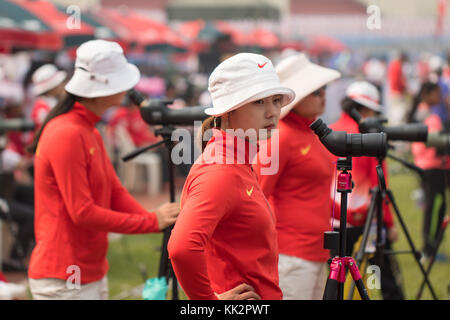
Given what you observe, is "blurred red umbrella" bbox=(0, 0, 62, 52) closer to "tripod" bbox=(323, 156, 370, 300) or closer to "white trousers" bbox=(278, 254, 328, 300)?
"white trousers" bbox=(278, 254, 328, 300)

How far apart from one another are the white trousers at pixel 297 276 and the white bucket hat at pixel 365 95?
1.85m

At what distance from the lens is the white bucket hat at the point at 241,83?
226 cm

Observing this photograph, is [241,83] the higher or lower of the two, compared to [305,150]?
higher

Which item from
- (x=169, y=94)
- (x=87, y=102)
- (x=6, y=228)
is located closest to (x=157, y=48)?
(x=169, y=94)

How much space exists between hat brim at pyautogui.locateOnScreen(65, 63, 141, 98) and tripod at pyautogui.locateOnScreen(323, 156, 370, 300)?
138 cm

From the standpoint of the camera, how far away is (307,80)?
145 inches

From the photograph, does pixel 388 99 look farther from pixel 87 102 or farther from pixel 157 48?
pixel 87 102

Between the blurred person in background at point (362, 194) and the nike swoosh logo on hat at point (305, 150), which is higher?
the nike swoosh logo on hat at point (305, 150)

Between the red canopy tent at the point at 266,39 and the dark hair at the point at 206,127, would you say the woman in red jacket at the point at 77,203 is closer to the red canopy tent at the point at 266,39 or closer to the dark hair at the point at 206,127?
the dark hair at the point at 206,127

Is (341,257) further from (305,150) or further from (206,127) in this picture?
(305,150)

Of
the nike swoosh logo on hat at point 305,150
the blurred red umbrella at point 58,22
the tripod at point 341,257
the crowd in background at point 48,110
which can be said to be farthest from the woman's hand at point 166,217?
the blurred red umbrella at point 58,22

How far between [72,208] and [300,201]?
3.99 ft

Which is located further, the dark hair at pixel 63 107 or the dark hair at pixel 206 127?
the dark hair at pixel 63 107

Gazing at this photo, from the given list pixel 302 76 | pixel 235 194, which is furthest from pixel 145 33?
pixel 235 194
